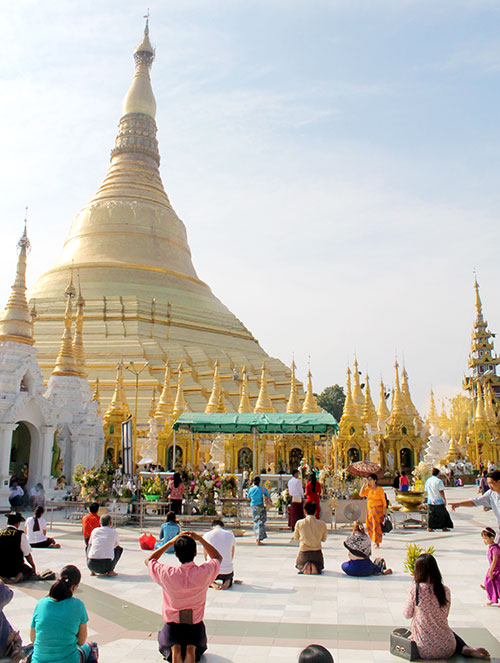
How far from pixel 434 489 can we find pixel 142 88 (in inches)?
1943

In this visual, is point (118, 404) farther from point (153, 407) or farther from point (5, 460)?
point (5, 460)

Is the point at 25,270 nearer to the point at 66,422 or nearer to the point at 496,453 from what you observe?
the point at 66,422

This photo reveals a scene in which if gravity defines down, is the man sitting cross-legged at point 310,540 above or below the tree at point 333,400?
below

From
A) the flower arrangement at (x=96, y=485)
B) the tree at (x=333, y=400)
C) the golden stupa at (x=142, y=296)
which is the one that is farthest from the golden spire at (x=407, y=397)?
the tree at (x=333, y=400)

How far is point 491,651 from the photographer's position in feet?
18.3

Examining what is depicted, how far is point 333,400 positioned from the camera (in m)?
74.3

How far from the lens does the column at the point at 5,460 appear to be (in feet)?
58.5

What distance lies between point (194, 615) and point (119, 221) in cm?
4556

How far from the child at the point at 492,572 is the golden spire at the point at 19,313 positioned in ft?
55.9

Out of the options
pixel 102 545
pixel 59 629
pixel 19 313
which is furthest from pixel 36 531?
pixel 19 313

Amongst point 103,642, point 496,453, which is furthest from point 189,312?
point 103,642

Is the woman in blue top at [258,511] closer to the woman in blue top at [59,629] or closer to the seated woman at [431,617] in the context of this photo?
the seated woman at [431,617]

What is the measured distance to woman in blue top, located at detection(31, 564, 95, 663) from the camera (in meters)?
4.53

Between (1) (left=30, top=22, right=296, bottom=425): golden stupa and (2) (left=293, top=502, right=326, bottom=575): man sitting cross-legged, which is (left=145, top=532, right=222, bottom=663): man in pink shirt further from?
(1) (left=30, top=22, right=296, bottom=425): golden stupa
